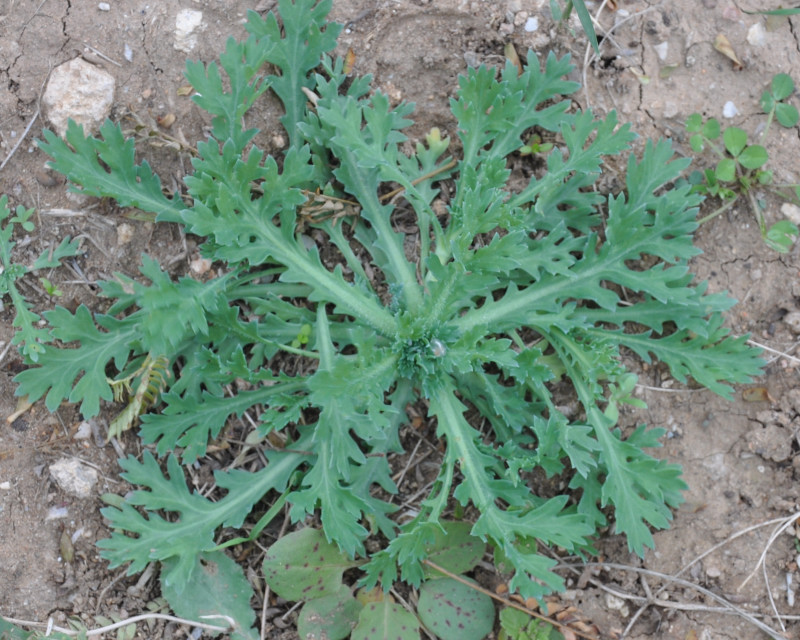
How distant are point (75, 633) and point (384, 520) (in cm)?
135

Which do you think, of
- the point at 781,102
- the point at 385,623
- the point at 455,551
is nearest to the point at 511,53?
the point at 781,102

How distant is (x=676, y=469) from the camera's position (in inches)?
124

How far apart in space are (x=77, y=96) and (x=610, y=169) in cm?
240

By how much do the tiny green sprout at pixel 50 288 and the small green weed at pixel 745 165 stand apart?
291 centimetres

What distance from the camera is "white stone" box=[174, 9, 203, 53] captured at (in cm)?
323

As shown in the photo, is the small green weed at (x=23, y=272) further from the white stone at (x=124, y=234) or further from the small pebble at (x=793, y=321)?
the small pebble at (x=793, y=321)

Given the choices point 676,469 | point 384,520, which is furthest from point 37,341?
point 676,469

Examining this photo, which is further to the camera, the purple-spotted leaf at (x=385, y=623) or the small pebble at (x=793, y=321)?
the small pebble at (x=793, y=321)

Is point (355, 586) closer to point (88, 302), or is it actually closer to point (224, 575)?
point (224, 575)

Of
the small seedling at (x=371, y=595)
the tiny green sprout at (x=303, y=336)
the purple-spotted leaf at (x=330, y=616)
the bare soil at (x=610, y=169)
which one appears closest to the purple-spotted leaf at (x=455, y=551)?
the small seedling at (x=371, y=595)

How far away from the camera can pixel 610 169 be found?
341 centimetres

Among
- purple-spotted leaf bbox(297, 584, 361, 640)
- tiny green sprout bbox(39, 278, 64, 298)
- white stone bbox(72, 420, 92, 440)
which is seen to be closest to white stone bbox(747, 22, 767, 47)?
purple-spotted leaf bbox(297, 584, 361, 640)

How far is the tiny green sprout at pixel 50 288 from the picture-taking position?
3061 millimetres

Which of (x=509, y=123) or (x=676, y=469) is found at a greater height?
(x=509, y=123)
